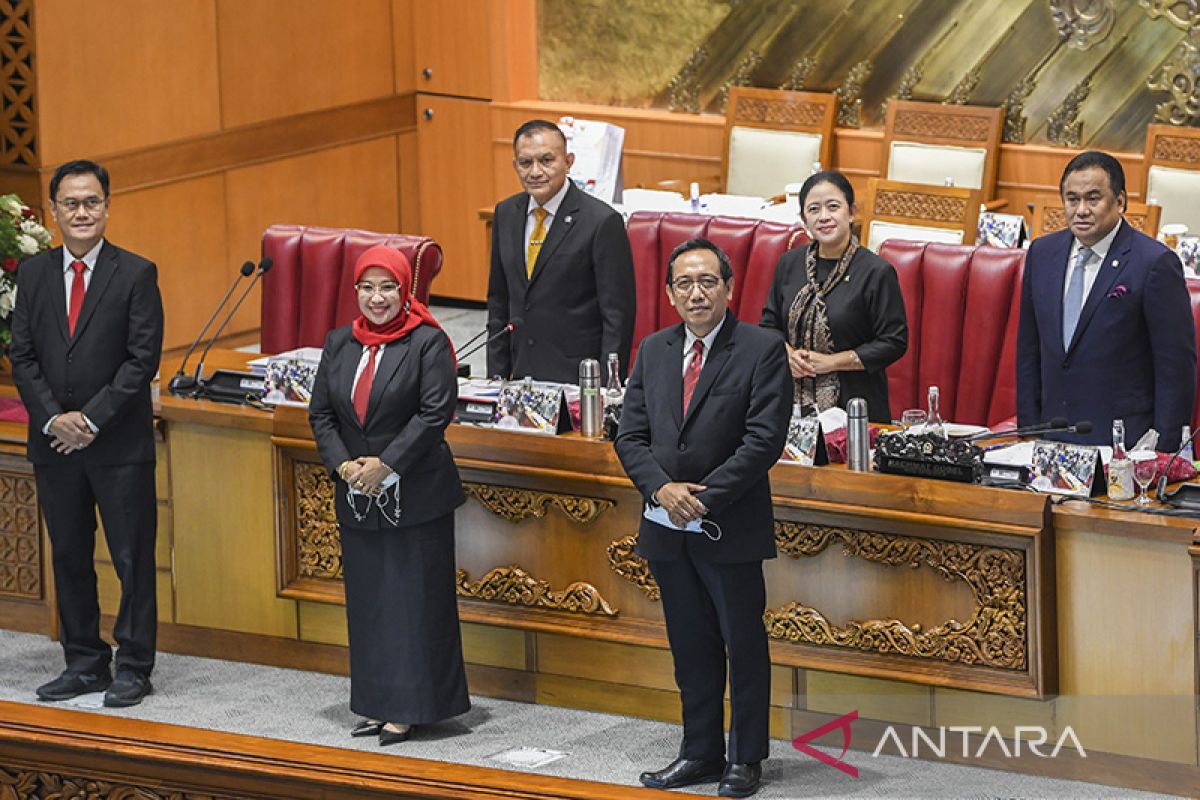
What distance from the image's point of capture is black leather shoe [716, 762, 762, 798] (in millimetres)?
4703

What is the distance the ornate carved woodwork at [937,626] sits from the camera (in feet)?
15.8

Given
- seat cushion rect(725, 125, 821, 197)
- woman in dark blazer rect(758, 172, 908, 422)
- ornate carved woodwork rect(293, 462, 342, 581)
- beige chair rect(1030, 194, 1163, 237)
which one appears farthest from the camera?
seat cushion rect(725, 125, 821, 197)

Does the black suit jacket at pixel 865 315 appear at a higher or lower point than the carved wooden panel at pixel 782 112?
lower

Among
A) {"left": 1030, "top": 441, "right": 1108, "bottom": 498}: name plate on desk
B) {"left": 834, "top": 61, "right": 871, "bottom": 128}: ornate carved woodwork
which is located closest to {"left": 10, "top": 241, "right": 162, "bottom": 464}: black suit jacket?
{"left": 1030, "top": 441, "right": 1108, "bottom": 498}: name plate on desk

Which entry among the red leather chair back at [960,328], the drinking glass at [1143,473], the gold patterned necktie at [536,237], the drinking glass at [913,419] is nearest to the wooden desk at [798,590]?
the drinking glass at [1143,473]

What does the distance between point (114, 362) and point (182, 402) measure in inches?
19.1

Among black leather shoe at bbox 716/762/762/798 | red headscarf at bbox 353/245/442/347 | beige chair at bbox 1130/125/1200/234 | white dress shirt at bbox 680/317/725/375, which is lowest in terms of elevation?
black leather shoe at bbox 716/762/762/798

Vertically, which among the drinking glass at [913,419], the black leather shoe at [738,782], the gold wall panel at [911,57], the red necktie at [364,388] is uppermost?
the gold wall panel at [911,57]

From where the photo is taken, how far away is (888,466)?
498 cm

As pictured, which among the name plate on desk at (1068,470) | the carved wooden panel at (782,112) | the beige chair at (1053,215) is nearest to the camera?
the name plate on desk at (1068,470)

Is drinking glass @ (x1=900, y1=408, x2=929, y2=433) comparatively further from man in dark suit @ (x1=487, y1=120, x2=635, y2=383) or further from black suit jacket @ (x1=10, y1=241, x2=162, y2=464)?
black suit jacket @ (x1=10, y1=241, x2=162, y2=464)

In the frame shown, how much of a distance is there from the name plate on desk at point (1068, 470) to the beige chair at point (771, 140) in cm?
465

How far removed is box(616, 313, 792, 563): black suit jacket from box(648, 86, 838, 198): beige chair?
4757mm

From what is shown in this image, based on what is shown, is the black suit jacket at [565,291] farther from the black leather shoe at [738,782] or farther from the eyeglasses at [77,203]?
the black leather shoe at [738,782]
